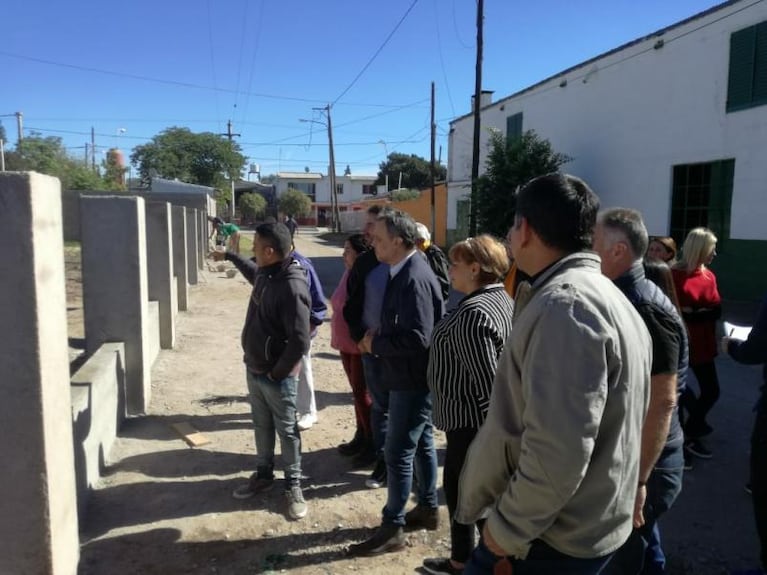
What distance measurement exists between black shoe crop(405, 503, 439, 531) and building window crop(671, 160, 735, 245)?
11.6m

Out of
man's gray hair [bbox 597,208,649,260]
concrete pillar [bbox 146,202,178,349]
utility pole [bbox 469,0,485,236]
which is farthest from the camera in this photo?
utility pole [bbox 469,0,485,236]

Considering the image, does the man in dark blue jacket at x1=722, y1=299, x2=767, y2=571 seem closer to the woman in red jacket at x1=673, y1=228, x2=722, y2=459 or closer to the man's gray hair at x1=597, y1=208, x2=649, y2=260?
the man's gray hair at x1=597, y1=208, x2=649, y2=260

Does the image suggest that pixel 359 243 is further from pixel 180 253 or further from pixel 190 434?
pixel 180 253

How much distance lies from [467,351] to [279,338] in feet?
4.67

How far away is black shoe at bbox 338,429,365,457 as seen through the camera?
14.8 feet

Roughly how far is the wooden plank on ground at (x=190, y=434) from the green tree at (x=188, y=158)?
51.3 meters

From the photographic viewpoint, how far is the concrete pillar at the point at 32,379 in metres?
2.29

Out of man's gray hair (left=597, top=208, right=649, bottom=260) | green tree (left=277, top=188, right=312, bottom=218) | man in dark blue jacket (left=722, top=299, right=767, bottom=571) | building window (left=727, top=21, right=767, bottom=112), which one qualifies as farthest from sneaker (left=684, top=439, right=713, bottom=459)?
green tree (left=277, top=188, right=312, bottom=218)

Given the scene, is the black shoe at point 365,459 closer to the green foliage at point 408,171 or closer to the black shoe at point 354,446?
the black shoe at point 354,446

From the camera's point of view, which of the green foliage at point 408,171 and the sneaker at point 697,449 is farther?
the green foliage at point 408,171

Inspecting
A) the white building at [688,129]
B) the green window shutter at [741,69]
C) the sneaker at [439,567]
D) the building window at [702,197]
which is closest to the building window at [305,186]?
the white building at [688,129]

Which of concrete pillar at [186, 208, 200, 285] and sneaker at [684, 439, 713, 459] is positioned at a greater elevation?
concrete pillar at [186, 208, 200, 285]

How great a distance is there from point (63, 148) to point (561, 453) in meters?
61.3

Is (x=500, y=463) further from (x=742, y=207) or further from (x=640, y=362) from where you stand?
(x=742, y=207)
